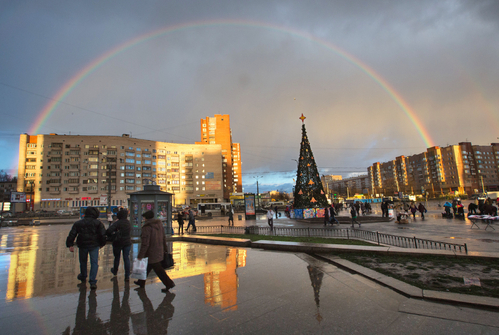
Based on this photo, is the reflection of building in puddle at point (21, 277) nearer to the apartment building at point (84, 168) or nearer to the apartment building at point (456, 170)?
the apartment building at point (84, 168)

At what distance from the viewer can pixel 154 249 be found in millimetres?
5750

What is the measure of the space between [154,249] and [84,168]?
93002 mm

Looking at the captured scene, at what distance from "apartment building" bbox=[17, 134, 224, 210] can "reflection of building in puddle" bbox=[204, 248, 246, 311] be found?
75628 mm

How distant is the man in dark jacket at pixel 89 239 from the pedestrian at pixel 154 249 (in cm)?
137

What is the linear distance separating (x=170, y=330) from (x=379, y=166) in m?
179

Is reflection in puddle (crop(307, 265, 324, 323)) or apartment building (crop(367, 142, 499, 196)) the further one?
apartment building (crop(367, 142, 499, 196))

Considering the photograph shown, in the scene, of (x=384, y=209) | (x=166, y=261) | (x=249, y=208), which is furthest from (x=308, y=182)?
(x=166, y=261)

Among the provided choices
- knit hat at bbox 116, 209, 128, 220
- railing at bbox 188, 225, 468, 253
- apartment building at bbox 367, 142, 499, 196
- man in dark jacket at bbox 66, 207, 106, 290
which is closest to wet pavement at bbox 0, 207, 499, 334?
man in dark jacket at bbox 66, 207, 106, 290

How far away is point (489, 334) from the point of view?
11.9ft

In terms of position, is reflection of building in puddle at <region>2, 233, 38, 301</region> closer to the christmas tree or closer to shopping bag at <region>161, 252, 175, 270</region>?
shopping bag at <region>161, 252, 175, 270</region>

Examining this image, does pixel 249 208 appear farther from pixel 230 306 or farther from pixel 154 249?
pixel 230 306

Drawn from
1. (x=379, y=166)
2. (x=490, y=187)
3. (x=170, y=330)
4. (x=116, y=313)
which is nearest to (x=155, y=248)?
(x=116, y=313)

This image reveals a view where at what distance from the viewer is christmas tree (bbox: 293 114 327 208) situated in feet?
94.4

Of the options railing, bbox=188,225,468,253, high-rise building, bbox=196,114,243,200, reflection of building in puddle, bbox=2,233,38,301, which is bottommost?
railing, bbox=188,225,468,253
